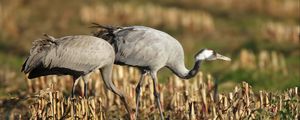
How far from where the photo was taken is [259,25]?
62.1 ft

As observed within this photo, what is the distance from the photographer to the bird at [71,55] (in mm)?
8656

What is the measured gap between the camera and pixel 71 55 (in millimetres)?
8789

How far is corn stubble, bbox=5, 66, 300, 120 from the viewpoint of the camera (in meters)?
7.86

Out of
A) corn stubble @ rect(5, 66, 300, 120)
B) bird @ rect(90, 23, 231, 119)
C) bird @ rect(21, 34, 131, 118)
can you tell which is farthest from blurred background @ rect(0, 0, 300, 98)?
bird @ rect(21, 34, 131, 118)

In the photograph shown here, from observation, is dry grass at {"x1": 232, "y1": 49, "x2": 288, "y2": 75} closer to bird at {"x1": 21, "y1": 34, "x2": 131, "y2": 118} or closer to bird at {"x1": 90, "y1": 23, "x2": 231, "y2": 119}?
bird at {"x1": 90, "y1": 23, "x2": 231, "y2": 119}

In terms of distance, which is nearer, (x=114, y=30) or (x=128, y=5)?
(x=114, y=30)

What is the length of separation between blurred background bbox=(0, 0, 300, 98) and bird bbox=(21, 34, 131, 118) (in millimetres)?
2556

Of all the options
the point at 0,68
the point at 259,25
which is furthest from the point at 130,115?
the point at 259,25

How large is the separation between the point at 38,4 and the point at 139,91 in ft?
33.5

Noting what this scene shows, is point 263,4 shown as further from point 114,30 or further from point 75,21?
point 114,30

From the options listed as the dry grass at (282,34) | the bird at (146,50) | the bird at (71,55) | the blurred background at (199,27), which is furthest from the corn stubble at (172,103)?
the dry grass at (282,34)

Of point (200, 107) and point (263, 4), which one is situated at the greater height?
point (263, 4)

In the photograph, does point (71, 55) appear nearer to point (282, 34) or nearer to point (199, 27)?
point (282, 34)

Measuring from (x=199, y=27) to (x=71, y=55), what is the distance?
925 centimetres
